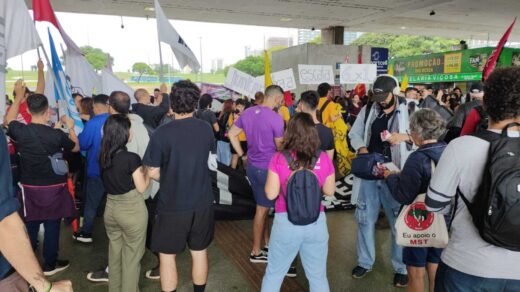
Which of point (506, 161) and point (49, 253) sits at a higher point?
point (506, 161)

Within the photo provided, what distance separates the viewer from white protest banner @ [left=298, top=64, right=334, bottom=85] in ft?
28.8

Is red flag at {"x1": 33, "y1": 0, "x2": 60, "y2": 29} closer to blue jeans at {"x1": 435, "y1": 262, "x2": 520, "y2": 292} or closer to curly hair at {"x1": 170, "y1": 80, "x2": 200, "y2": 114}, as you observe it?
curly hair at {"x1": 170, "y1": 80, "x2": 200, "y2": 114}

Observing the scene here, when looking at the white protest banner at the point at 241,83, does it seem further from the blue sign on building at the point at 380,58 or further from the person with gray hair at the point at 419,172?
the blue sign on building at the point at 380,58

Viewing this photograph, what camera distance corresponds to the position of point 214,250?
172 inches

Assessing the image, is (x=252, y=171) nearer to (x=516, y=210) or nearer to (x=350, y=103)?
(x=516, y=210)

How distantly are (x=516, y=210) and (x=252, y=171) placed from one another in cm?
277

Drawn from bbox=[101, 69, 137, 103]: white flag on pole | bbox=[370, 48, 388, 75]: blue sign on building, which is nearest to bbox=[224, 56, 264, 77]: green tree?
bbox=[370, 48, 388, 75]: blue sign on building

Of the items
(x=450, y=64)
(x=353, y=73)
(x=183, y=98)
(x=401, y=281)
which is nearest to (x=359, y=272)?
(x=401, y=281)

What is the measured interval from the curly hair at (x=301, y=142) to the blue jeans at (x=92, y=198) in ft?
8.80

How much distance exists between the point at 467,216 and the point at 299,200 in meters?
1.04

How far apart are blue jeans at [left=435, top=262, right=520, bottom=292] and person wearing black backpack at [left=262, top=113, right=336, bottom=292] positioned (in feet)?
3.00

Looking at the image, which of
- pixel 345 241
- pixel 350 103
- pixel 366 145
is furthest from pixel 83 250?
pixel 350 103

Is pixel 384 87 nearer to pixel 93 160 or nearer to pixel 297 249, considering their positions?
pixel 297 249

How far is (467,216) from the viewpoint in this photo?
1.71 m
